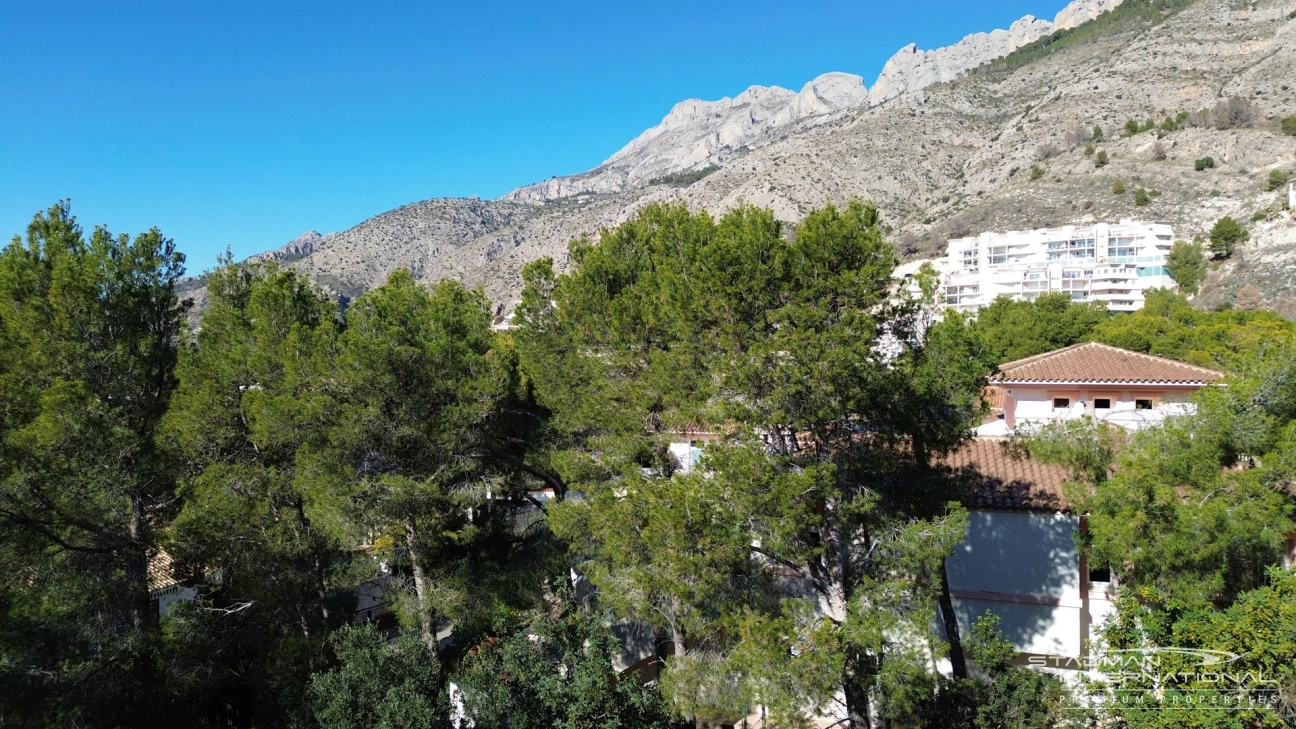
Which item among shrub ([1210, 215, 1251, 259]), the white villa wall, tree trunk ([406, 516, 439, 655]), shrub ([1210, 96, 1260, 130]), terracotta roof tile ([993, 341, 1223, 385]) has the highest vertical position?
shrub ([1210, 96, 1260, 130])

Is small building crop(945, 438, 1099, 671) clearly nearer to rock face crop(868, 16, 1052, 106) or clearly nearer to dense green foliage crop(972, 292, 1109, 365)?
dense green foliage crop(972, 292, 1109, 365)

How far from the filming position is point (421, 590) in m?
9.34

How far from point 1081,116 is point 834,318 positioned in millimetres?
73885

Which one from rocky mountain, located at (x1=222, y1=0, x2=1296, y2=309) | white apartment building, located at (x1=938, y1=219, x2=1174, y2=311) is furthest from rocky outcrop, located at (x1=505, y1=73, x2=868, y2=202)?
white apartment building, located at (x1=938, y1=219, x2=1174, y2=311)

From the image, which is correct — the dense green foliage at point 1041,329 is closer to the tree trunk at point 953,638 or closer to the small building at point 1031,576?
the small building at point 1031,576

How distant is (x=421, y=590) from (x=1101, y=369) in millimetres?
14576

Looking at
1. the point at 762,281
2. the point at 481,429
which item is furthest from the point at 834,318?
the point at 481,429

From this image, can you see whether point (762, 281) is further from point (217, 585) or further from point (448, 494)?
point (217, 585)

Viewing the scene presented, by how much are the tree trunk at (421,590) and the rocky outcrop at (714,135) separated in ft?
456

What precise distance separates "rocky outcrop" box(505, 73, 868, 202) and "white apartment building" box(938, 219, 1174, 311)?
3798 inches

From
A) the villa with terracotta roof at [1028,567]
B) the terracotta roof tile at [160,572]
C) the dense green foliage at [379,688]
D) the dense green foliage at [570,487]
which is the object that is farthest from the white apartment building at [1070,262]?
the terracotta roof tile at [160,572]

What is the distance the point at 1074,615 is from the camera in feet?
30.4

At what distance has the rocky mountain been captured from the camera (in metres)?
52.7

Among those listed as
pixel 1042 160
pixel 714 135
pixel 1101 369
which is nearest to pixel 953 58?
pixel 714 135
